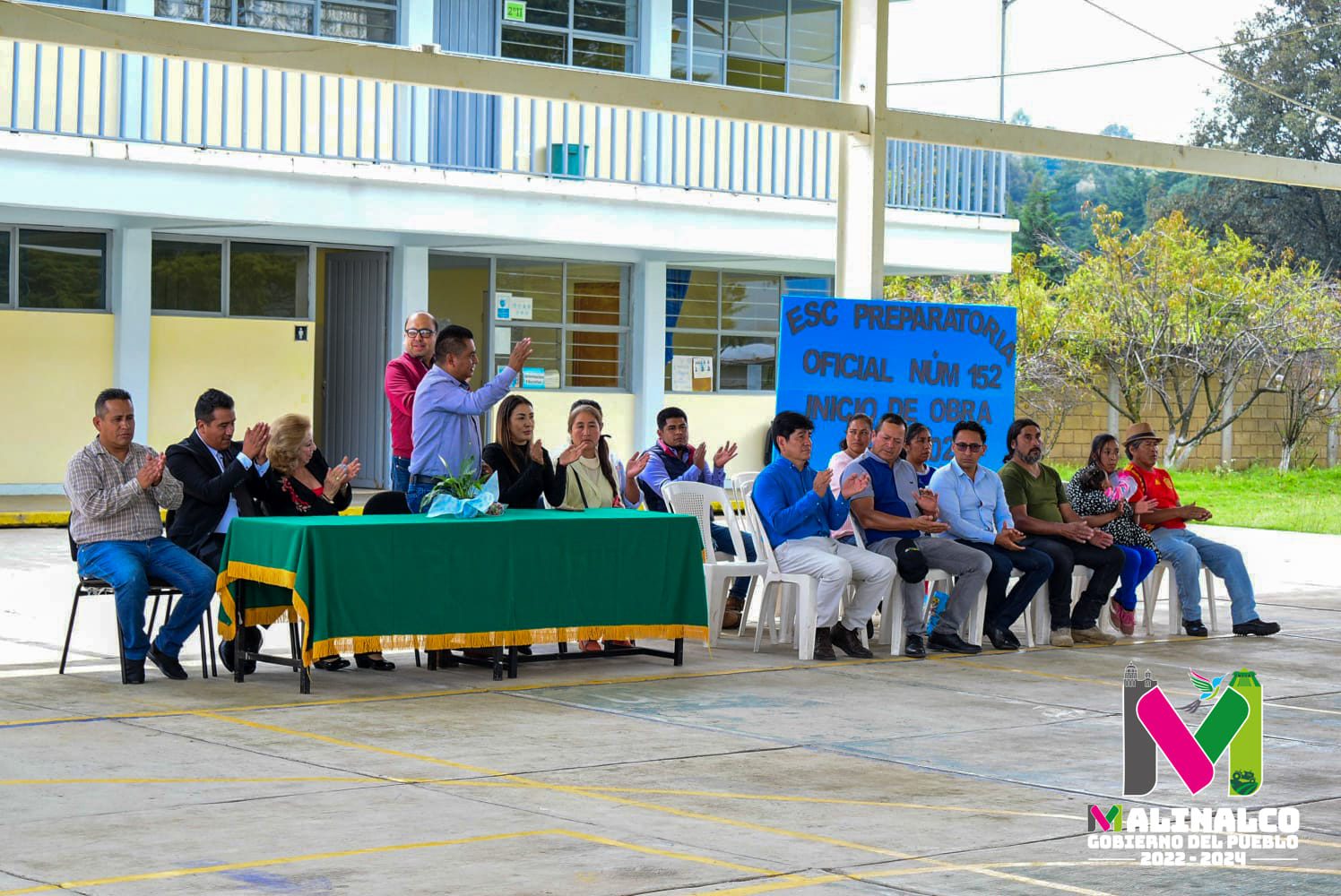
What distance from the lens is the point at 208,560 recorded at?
365 inches

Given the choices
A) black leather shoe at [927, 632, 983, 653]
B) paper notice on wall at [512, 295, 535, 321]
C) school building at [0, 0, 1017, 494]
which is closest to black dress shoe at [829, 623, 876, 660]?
black leather shoe at [927, 632, 983, 653]

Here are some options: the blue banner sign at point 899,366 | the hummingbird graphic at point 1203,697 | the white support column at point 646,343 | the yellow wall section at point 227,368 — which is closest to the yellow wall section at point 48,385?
the yellow wall section at point 227,368

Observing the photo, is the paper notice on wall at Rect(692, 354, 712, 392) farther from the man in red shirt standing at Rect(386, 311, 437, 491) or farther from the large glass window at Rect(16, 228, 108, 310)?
the man in red shirt standing at Rect(386, 311, 437, 491)

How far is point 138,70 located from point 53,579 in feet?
19.3

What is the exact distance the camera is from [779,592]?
1086 cm

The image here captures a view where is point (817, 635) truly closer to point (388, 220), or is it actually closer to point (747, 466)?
point (388, 220)

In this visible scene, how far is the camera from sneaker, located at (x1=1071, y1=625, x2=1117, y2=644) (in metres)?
11.2

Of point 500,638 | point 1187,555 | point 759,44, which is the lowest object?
point 500,638

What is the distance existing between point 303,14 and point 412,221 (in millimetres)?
2855

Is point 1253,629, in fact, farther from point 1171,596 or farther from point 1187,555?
point 1187,555

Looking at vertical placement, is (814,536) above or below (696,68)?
below

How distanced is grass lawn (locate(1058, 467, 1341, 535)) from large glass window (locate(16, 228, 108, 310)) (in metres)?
12.6

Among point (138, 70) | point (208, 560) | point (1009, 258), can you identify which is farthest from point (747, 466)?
point (208, 560)

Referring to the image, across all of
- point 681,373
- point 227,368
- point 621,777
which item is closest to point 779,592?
point 621,777
